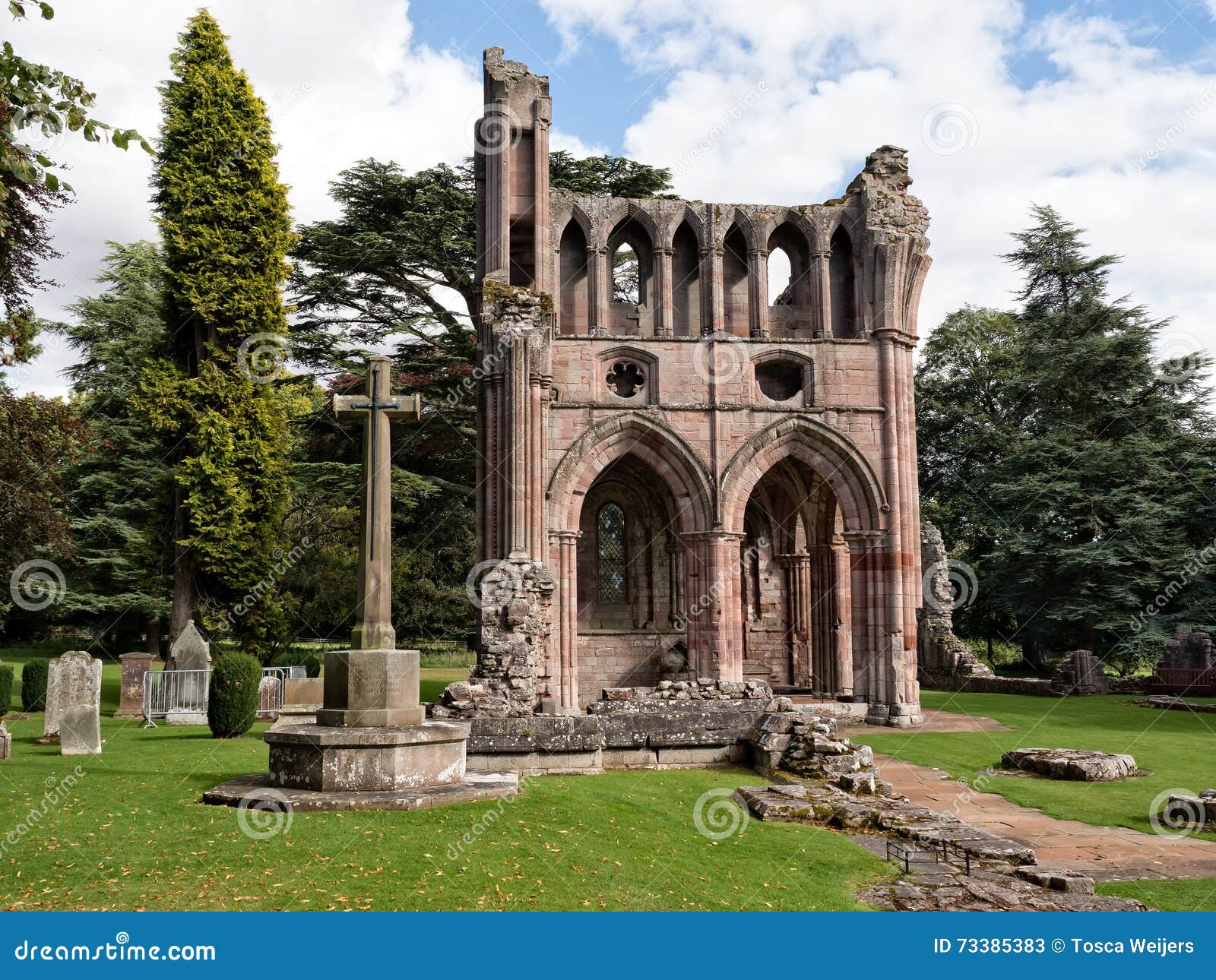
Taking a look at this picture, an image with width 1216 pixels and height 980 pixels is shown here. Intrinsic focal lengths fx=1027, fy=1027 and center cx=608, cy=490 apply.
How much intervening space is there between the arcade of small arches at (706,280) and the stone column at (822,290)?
17 millimetres

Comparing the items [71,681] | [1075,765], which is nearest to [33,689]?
[71,681]

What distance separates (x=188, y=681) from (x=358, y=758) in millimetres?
12379

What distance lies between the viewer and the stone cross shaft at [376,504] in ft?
30.9

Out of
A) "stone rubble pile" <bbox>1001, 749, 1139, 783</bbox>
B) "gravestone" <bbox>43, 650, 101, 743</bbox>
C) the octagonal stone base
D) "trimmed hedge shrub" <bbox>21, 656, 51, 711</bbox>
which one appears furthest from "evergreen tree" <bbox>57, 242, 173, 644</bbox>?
"stone rubble pile" <bbox>1001, 749, 1139, 783</bbox>

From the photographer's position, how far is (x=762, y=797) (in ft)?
34.8

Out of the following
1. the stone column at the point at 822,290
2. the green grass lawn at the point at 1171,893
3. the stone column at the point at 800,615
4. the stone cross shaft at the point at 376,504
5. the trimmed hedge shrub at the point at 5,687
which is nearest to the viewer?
the green grass lawn at the point at 1171,893

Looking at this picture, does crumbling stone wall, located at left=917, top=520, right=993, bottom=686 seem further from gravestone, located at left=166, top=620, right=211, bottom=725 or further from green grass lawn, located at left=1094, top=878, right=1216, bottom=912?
green grass lawn, located at left=1094, top=878, right=1216, bottom=912

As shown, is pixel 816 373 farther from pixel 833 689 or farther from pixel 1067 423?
pixel 1067 423

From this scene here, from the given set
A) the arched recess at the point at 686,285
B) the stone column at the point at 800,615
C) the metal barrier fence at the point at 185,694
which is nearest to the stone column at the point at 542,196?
the arched recess at the point at 686,285

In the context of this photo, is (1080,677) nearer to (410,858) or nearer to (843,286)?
(843,286)

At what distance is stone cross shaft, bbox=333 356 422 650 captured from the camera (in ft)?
30.9

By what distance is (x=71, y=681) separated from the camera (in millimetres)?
14055

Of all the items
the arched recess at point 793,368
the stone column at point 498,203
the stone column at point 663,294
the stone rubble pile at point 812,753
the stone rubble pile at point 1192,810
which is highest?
the stone column at point 498,203

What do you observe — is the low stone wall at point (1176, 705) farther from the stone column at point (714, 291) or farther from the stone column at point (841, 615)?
the stone column at point (714, 291)
